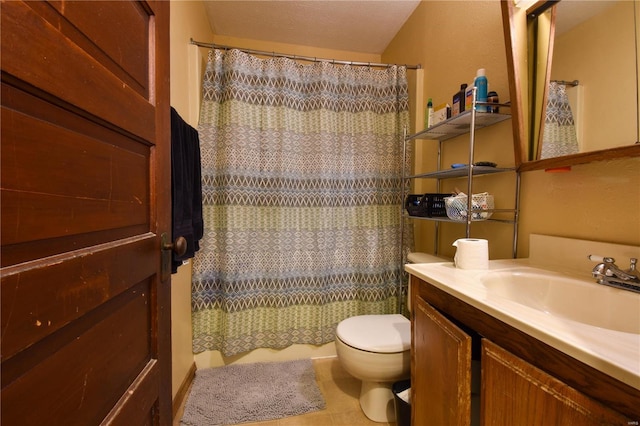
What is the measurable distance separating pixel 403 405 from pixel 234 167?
1538mm

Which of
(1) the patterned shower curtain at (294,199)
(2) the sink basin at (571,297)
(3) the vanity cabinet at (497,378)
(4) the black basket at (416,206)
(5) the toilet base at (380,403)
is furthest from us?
(1) the patterned shower curtain at (294,199)

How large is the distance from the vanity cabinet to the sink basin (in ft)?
0.45

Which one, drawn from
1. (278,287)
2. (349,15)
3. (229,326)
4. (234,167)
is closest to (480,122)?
Answer: (349,15)

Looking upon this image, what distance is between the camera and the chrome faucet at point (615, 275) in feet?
2.19

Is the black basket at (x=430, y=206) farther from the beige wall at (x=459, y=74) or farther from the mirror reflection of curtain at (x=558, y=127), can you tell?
the mirror reflection of curtain at (x=558, y=127)

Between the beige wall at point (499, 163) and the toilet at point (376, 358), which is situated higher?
the beige wall at point (499, 163)

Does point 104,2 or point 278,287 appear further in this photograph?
point 278,287

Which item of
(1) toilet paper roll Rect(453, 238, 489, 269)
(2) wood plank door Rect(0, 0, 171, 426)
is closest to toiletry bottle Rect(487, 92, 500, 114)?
(1) toilet paper roll Rect(453, 238, 489, 269)

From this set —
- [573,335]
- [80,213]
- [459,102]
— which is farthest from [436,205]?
[80,213]

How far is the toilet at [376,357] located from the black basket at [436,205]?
260 mm

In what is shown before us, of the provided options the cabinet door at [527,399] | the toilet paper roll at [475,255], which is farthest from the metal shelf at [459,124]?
the cabinet door at [527,399]

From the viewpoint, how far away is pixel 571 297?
77cm

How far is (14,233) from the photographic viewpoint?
311 mm

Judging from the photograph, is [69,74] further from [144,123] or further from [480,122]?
[480,122]
